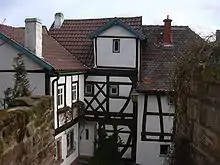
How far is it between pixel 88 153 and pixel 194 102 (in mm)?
14897

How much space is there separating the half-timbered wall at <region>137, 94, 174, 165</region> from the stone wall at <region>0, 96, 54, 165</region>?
37.1 ft

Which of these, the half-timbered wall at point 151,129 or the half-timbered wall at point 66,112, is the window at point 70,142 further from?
the half-timbered wall at point 151,129

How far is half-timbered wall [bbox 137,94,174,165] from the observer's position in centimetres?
1594

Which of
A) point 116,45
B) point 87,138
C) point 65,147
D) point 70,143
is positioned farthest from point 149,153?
point 116,45

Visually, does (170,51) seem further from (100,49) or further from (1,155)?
(1,155)

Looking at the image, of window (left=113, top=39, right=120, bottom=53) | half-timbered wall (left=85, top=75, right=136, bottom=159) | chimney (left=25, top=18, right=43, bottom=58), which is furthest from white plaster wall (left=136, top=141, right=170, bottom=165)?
chimney (left=25, top=18, right=43, bottom=58)

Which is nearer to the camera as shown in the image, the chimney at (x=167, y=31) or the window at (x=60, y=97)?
the window at (x=60, y=97)

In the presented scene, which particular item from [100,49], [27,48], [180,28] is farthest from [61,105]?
[180,28]

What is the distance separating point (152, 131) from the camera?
53.1 feet

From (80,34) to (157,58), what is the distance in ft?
15.3

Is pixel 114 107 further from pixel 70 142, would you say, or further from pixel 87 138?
pixel 70 142

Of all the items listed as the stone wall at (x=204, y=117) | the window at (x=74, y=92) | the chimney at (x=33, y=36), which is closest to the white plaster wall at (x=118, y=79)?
the window at (x=74, y=92)

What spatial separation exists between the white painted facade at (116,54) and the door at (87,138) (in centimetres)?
332

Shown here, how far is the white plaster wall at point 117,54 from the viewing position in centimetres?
1647
